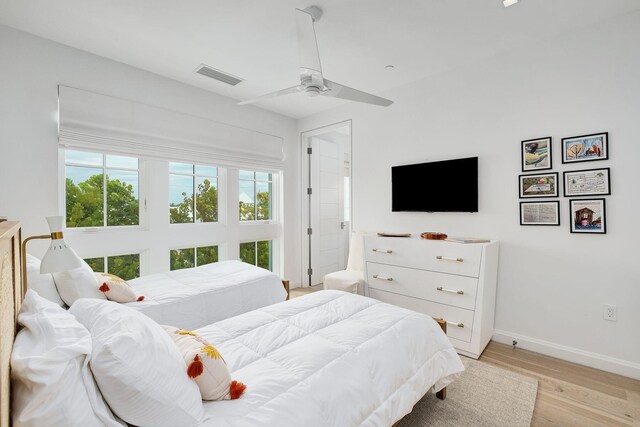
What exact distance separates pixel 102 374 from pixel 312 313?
1167 mm

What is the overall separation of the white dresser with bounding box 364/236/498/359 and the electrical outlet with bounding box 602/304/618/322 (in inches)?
30.0

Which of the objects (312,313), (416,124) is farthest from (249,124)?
(312,313)

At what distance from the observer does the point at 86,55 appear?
2.75 metres

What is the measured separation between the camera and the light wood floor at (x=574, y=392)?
1.83m

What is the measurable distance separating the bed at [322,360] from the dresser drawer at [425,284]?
0.91 m

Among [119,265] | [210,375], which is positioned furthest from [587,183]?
[119,265]

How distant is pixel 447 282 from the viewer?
2729 millimetres

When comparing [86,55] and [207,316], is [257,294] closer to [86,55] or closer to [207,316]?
[207,316]

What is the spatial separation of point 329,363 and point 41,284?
174cm

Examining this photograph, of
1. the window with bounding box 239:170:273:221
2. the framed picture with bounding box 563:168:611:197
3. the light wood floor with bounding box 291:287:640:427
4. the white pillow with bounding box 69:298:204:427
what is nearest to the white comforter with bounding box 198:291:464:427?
the white pillow with bounding box 69:298:204:427

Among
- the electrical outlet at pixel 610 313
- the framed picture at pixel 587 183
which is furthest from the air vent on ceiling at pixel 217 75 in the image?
the electrical outlet at pixel 610 313

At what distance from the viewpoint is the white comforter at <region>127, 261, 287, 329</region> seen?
7.09 feet

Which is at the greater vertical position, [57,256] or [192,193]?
[192,193]

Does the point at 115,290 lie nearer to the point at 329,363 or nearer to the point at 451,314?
the point at 329,363
